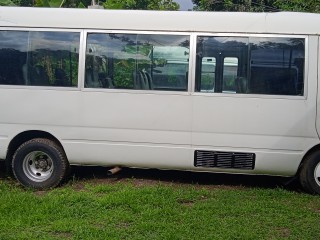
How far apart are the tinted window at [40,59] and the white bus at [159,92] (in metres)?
0.01

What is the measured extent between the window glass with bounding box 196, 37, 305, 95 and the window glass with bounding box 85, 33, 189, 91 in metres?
0.27

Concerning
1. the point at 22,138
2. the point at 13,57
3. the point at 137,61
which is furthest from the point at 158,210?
the point at 13,57

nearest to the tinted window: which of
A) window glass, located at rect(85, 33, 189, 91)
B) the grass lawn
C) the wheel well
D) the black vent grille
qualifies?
window glass, located at rect(85, 33, 189, 91)

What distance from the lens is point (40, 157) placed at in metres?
6.80

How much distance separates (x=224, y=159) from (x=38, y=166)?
2.62 metres

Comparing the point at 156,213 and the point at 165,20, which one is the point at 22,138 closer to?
the point at 156,213

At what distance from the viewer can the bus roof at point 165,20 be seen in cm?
621

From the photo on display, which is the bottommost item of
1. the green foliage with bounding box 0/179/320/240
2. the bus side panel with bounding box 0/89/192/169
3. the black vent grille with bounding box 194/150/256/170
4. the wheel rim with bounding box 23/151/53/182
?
the green foliage with bounding box 0/179/320/240

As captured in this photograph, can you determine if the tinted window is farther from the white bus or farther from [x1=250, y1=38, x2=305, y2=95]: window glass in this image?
[x1=250, y1=38, x2=305, y2=95]: window glass

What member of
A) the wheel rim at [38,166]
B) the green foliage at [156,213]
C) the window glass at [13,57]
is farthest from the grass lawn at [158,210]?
the window glass at [13,57]

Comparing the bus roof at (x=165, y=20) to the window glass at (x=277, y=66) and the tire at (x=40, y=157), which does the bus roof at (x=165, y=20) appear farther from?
the tire at (x=40, y=157)

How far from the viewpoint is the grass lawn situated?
4.96 metres

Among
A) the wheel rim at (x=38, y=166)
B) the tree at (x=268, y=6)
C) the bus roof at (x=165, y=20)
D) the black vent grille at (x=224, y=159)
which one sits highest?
the tree at (x=268, y=6)

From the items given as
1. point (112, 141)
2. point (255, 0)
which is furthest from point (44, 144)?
point (255, 0)
